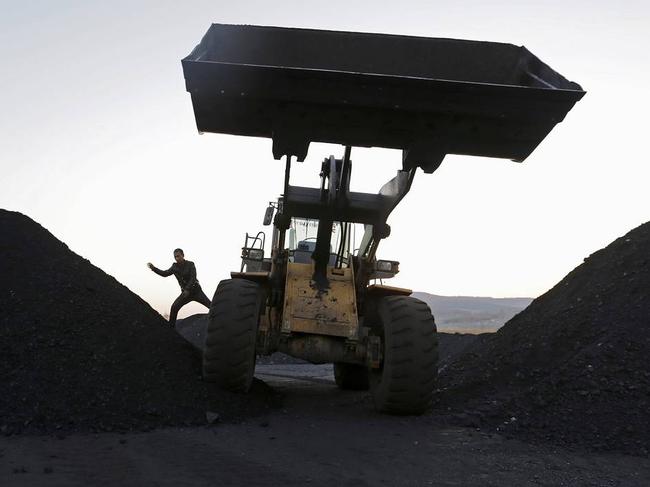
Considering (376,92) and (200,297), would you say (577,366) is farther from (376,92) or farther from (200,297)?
(200,297)

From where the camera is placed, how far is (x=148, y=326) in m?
8.65

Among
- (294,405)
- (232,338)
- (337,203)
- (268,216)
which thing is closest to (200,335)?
(294,405)

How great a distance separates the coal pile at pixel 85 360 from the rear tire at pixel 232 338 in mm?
208

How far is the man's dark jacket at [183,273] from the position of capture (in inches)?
420

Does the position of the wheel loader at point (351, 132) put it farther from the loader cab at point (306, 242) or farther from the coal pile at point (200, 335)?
the coal pile at point (200, 335)

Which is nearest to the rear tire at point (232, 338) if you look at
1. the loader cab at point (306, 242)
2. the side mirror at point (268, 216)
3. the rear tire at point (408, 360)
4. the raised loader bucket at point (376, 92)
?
the side mirror at point (268, 216)

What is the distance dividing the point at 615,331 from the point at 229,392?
15.4ft

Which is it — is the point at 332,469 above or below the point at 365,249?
below

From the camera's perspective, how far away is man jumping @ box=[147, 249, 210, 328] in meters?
10.7

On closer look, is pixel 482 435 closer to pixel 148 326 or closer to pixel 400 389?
pixel 400 389

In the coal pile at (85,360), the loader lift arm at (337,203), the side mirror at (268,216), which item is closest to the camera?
the coal pile at (85,360)

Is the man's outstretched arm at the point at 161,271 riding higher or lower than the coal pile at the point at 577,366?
higher

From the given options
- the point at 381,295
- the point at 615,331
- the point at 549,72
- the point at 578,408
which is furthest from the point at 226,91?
the point at 615,331

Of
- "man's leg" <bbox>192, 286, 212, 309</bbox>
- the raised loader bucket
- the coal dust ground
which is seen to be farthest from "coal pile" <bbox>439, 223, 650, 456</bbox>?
"man's leg" <bbox>192, 286, 212, 309</bbox>
